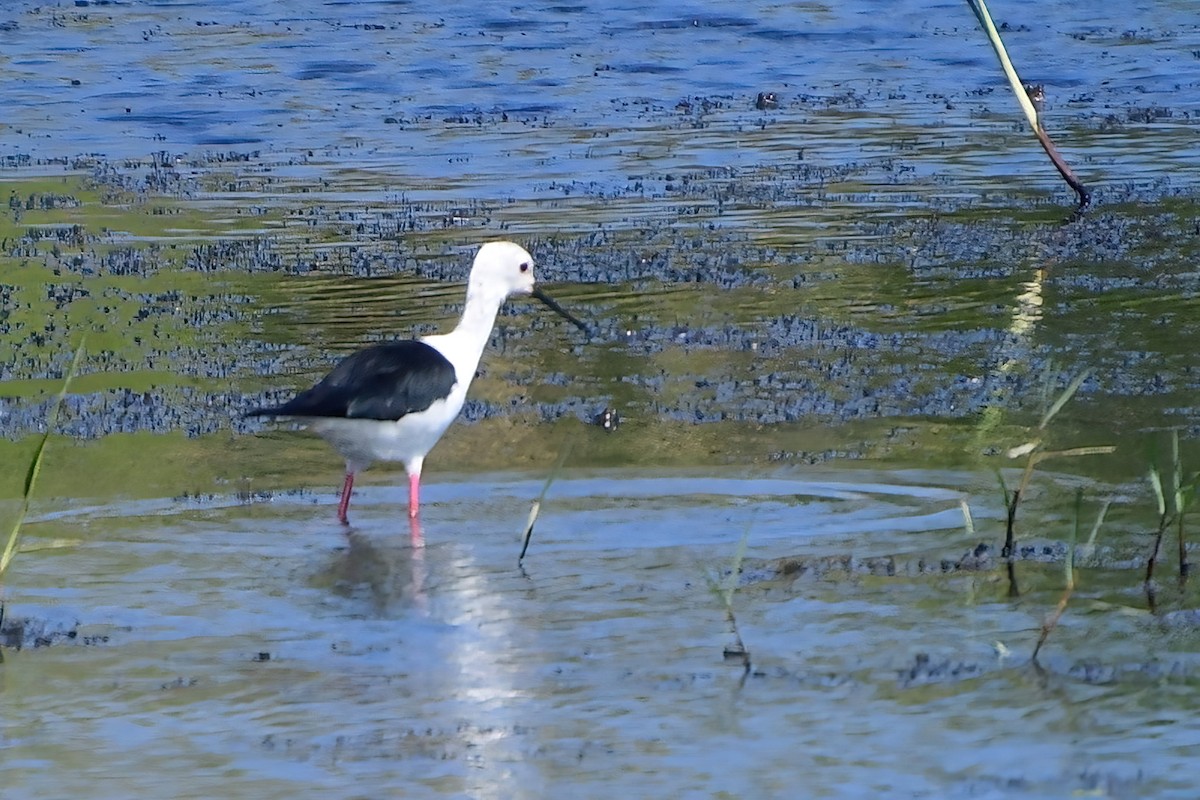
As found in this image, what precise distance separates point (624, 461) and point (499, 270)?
897mm

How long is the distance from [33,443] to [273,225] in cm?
467

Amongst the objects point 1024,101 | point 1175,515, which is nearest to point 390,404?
point 1175,515

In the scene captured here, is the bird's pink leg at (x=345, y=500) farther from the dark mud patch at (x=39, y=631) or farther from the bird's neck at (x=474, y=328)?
the dark mud patch at (x=39, y=631)

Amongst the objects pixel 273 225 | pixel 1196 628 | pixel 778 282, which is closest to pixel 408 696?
pixel 1196 628

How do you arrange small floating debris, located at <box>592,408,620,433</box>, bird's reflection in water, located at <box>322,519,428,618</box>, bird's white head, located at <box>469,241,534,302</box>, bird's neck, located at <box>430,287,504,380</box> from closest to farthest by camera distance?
bird's reflection in water, located at <box>322,519,428,618</box>
bird's neck, located at <box>430,287,504,380</box>
bird's white head, located at <box>469,241,534,302</box>
small floating debris, located at <box>592,408,620,433</box>

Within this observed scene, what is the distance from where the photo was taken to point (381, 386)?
7250 mm

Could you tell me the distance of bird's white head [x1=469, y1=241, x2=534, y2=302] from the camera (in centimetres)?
789

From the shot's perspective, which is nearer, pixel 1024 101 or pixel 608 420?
pixel 608 420

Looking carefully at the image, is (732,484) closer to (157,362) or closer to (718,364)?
(718,364)

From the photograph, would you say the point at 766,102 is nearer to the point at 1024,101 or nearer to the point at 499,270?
the point at 1024,101

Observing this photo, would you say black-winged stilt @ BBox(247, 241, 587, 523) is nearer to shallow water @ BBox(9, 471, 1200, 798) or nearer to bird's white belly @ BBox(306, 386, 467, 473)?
bird's white belly @ BBox(306, 386, 467, 473)

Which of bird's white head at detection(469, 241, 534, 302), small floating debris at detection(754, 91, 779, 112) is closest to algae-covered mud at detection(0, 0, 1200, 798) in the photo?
small floating debris at detection(754, 91, 779, 112)

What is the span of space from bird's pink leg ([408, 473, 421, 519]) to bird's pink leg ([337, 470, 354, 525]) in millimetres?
210

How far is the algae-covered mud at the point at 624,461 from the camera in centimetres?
502
